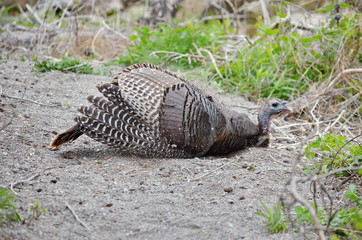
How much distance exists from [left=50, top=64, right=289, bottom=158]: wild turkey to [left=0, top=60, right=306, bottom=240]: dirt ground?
0.53 ft

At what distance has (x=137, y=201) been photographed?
3791 mm

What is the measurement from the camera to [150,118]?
193 inches

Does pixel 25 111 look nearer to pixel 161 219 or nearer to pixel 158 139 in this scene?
pixel 158 139

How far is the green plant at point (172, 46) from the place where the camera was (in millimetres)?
7840

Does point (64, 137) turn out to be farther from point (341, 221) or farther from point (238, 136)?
point (341, 221)

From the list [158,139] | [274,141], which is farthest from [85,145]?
[274,141]

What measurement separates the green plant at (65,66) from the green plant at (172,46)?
72 cm

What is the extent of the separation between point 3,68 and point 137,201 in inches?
155

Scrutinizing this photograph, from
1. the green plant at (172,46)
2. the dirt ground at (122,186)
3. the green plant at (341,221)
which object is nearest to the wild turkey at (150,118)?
the dirt ground at (122,186)

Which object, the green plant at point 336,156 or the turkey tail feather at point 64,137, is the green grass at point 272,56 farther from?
the turkey tail feather at point 64,137

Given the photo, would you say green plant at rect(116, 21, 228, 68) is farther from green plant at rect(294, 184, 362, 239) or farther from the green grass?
green plant at rect(294, 184, 362, 239)

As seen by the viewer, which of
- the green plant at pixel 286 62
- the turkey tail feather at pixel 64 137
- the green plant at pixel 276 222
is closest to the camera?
the green plant at pixel 276 222

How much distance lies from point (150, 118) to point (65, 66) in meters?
2.85

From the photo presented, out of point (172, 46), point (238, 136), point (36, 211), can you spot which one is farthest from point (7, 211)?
point (172, 46)
